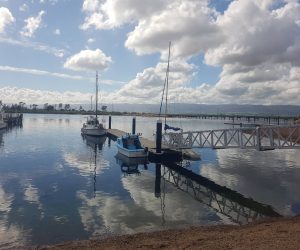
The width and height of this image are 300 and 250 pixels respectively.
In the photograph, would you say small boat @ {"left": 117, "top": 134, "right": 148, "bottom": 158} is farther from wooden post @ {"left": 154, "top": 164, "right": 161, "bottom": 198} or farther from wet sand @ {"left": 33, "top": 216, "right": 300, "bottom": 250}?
wet sand @ {"left": 33, "top": 216, "right": 300, "bottom": 250}

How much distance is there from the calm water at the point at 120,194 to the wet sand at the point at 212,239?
6.30ft

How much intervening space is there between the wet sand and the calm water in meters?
1.92

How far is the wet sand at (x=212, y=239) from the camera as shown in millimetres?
16016

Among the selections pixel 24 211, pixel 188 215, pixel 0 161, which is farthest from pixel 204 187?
pixel 0 161

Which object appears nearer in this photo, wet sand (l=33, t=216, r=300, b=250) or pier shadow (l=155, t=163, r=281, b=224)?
wet sand (l=33, t=216, r=300, b=250)

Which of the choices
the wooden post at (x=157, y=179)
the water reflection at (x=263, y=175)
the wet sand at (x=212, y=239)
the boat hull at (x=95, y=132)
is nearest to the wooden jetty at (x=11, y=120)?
the boat hull at (x=95, y=132)

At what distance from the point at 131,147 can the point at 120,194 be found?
70.7 ft

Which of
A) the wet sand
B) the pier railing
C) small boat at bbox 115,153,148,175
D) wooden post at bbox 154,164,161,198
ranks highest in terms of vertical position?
the pier railing

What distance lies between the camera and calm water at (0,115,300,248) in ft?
72.1

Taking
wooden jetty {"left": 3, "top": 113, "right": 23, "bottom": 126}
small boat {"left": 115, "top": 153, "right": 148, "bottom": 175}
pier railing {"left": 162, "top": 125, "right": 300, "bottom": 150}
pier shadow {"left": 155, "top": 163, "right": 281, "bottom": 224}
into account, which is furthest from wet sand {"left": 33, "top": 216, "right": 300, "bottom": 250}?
wooden jetty {"left": 3, "top": 113, "right": 23, "bottom": 126}

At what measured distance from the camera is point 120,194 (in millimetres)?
30156

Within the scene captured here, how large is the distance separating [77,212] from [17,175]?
49.6ft

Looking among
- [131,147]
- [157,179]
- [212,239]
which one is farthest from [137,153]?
[212,239]

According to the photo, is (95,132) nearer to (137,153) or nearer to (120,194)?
(137,153)
